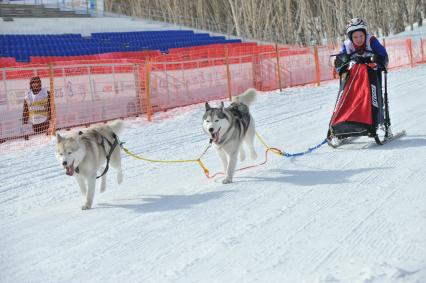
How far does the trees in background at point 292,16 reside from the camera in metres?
31.4

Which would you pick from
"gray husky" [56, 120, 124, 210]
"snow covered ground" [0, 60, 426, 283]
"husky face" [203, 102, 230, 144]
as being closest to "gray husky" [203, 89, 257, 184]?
"husky face" [203, 102, 230, 144]

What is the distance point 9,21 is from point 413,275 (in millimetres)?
26010

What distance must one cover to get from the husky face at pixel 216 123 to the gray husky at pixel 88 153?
3.25 ft

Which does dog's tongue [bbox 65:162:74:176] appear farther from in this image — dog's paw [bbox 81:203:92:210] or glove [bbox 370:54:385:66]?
glove [bbox 370:54:385:66]

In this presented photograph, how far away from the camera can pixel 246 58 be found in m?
15.4

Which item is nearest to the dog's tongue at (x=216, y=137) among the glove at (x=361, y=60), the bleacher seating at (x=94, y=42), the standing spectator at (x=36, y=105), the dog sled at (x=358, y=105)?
the dog sled at (x=358, y=105)

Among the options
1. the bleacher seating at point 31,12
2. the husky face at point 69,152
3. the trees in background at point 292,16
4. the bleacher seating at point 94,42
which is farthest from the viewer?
the trees in background at point 292,16

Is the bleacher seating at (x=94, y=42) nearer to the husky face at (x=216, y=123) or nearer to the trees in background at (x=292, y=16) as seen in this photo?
the trees in background at (x=292, y=16)

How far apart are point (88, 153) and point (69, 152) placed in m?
0.26

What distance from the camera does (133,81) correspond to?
11469 millimetres

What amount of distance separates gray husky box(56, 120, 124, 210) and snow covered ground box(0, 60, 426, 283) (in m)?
0.26

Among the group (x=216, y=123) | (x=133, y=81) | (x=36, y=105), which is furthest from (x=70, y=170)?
(x=133, y=81)

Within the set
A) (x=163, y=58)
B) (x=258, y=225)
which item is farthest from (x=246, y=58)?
(x=258, y=225)

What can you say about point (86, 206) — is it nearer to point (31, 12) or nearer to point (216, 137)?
point (216, 137)
